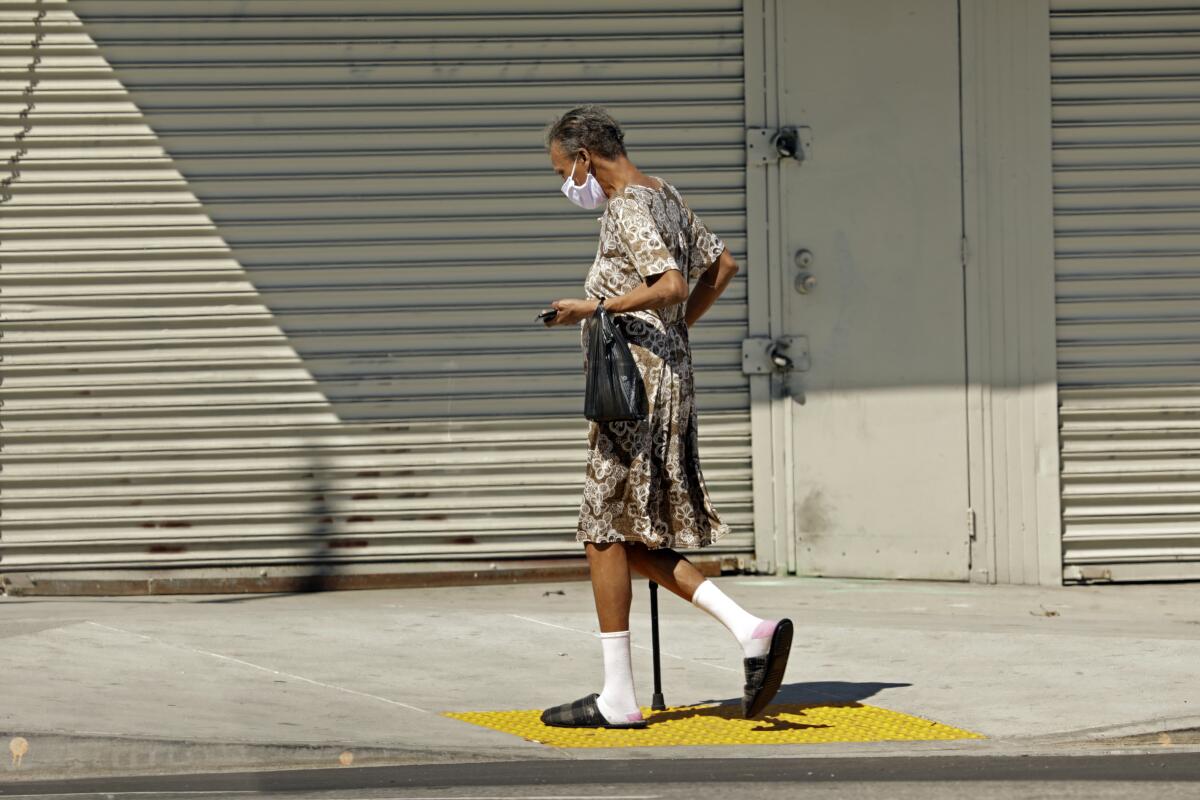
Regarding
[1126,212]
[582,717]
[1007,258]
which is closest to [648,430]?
[582,717]

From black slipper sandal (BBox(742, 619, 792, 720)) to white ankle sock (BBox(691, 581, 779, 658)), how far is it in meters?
0.02

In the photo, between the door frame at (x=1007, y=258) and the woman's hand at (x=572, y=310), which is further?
the door frame at (x=1007, y=258)

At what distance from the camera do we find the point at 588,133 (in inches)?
221

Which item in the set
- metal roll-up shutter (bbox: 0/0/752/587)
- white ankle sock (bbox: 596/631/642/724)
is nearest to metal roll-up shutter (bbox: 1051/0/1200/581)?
metal roll-up shutter (bbox: 0/0/752/587)

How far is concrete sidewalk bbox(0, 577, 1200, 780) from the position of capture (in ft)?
17.0

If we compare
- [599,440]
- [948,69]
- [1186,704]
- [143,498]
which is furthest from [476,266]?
[1186,704]

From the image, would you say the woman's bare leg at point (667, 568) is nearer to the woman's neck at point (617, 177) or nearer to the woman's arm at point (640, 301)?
the woman's arm at point (640, 301)

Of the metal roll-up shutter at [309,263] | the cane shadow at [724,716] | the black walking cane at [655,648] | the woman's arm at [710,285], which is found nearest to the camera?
the cane shadow at [724,716]

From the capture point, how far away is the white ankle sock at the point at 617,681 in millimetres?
5430

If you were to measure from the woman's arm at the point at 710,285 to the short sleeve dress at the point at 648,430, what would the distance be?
0.27 m

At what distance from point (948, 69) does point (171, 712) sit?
5.11 meters

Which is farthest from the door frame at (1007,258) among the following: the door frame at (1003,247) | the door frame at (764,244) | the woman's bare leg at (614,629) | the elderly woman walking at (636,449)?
the woman's bare leg at (614,629)

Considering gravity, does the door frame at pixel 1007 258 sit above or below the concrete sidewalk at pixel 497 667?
above

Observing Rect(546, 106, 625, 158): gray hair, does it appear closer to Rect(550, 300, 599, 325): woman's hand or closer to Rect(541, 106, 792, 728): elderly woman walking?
Rect(541, 106, 792, 728): elderly woman walking
